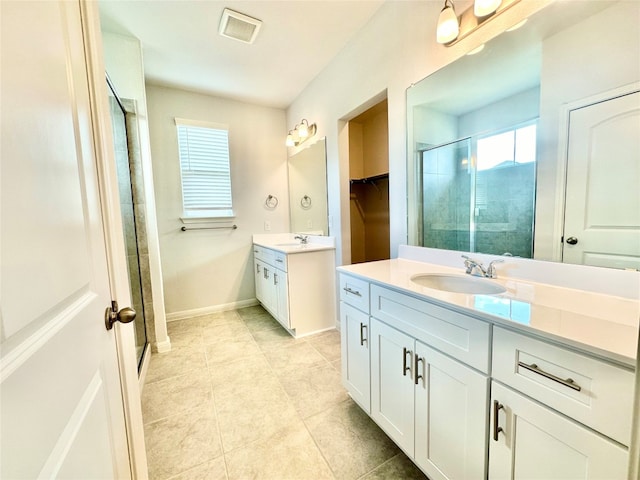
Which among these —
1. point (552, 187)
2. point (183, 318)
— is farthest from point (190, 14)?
point (183, 318)

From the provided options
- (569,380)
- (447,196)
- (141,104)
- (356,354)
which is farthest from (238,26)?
(569,380)

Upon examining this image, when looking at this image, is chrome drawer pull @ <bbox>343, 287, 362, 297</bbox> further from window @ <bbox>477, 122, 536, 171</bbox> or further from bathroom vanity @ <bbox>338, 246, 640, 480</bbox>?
window @ <bbox>477, 122, 536, 171</bbox>

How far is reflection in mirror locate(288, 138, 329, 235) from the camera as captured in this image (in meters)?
2.75

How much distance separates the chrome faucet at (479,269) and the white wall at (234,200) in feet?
8.32

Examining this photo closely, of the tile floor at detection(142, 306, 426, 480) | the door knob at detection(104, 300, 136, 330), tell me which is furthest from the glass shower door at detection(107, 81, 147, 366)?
the door knob at detection(104, 300, 136, 330)

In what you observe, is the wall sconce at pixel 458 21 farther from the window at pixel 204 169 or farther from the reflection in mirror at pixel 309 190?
the window at pixel 204 169

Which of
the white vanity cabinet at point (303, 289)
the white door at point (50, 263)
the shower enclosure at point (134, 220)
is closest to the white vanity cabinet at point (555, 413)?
the white door at point (50, 263)

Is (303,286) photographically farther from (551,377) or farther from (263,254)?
(551,377)

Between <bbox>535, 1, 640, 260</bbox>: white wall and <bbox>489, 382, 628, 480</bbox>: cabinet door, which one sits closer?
<bbox>489, 382, 628, 480</bbox>: cabinet door

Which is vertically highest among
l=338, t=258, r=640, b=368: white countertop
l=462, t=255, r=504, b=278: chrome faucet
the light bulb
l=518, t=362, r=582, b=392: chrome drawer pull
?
the light bulb

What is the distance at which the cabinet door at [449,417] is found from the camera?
862mm

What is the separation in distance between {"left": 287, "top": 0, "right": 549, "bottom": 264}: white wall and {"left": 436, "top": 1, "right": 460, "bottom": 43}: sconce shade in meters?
0.07

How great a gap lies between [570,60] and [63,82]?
1657 mm

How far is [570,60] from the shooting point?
1025mm
